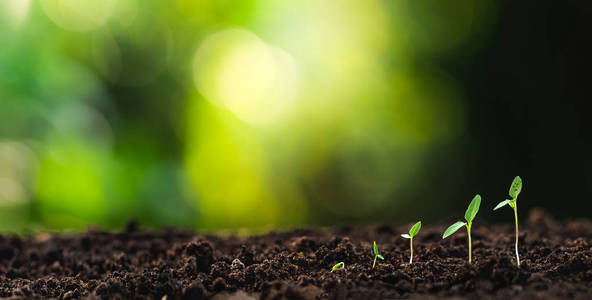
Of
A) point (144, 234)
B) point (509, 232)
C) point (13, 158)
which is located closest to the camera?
point (509, 232)

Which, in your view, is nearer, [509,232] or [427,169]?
[509,232]

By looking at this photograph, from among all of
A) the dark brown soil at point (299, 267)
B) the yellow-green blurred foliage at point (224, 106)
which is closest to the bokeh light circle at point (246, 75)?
the yellow-green blurred foliage at point (224, 106)

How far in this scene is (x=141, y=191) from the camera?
474 centimetres

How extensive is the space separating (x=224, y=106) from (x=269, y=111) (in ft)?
1.40

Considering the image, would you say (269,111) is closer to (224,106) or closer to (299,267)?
(224,106)

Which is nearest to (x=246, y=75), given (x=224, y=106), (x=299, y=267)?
(x=224, y=106)

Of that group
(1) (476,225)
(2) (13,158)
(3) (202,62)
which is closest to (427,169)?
(3) (202,62)

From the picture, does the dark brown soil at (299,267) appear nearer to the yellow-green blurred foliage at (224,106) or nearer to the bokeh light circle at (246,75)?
the yellow-green blurred foliage at (224,106)

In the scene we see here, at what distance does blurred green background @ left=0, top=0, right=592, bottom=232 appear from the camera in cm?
454

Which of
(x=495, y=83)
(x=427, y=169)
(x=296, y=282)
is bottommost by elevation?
(x=296, y=282)

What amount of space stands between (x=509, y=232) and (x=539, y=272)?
73 centimetres

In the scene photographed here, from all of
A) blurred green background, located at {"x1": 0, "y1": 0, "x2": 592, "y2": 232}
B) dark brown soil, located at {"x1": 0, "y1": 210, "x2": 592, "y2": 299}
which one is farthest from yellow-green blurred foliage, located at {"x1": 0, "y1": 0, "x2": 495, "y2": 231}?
dark brown soil, located at {"x1": 0, "y1": 210, "x2": 592, "y2": 299}

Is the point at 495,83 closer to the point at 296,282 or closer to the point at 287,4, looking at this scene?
the point at 287,4

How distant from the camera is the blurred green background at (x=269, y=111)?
4535mm
